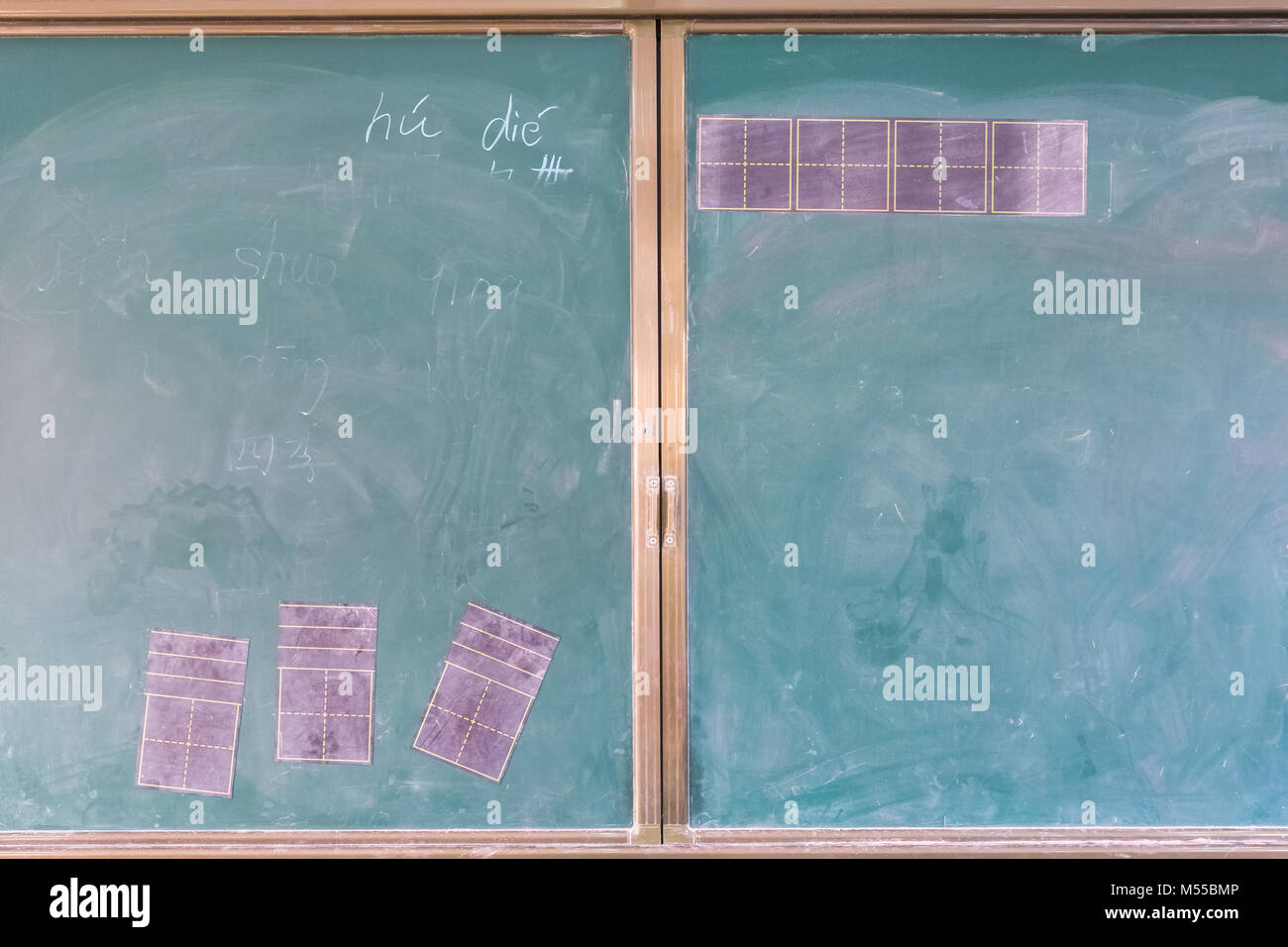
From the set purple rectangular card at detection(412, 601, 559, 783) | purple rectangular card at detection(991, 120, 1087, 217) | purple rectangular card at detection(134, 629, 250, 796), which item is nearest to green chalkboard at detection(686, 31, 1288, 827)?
purple rectangular card at detection(991, 120, 1087, 217)

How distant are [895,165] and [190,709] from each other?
1.85 metres

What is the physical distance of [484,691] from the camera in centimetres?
148

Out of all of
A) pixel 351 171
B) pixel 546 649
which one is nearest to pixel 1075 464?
pixel 546 649

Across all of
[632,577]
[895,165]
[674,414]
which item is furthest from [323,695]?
[895,165]

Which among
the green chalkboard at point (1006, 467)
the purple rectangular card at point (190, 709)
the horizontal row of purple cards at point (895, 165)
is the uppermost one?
the horizontal row of purple cards at point (895, 165)

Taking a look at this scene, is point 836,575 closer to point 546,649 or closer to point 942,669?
point 942,669

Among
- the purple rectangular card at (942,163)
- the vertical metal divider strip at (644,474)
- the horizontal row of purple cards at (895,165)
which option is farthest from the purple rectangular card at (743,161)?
the purple rectangular card at (942,163)

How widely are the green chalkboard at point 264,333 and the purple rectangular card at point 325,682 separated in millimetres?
30

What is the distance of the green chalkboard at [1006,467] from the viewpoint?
149 cm

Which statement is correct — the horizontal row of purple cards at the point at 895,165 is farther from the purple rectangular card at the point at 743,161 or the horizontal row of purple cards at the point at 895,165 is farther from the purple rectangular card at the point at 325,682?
the purple rectangular card at the point at 325,682

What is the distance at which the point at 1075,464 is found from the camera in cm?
150

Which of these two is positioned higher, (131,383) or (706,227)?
(706,227)

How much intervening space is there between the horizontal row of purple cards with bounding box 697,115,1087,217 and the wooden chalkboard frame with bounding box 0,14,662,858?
0.55ft

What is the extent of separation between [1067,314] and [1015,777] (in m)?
0.98
